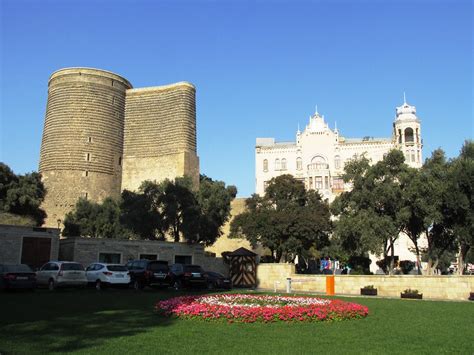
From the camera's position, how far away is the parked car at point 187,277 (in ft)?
89.8

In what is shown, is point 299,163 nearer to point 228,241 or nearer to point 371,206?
point 228,241

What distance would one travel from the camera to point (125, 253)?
36531 millimetres

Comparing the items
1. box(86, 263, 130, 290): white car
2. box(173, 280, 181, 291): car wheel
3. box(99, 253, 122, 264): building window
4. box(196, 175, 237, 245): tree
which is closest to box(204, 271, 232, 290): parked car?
box(173, 280, 181, 291): car wheel

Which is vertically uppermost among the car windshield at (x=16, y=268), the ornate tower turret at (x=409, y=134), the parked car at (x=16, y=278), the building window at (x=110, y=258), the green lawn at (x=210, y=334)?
the ornate tower turret at (x=409, y=134)

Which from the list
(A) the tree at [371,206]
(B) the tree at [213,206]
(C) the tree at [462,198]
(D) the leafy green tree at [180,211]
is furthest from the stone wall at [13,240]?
(C) the tree at [462,198]

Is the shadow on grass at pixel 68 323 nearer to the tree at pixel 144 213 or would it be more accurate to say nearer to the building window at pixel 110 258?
the building window at pixel 110 258

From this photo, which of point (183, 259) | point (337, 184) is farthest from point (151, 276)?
point (337, 184)

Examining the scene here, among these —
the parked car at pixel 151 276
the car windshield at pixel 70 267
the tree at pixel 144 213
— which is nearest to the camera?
the car windshield at pixel 70 267

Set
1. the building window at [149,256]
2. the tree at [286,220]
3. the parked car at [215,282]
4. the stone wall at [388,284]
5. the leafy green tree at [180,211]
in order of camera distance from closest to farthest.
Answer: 1. the stone wall at [388,284]
2. the parked car at [215,282]
3. the building window at [149,256]
4. the tree at [286,220]
5. the leafy green tree at [180,211]

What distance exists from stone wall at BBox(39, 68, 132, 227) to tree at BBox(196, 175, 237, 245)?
25.6 meters

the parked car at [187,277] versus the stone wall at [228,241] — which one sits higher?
the stone wall at [228,241]

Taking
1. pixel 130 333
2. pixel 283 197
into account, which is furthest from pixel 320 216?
pixel 130 333

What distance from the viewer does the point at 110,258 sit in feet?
118

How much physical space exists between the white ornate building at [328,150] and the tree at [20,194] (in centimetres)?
3353
